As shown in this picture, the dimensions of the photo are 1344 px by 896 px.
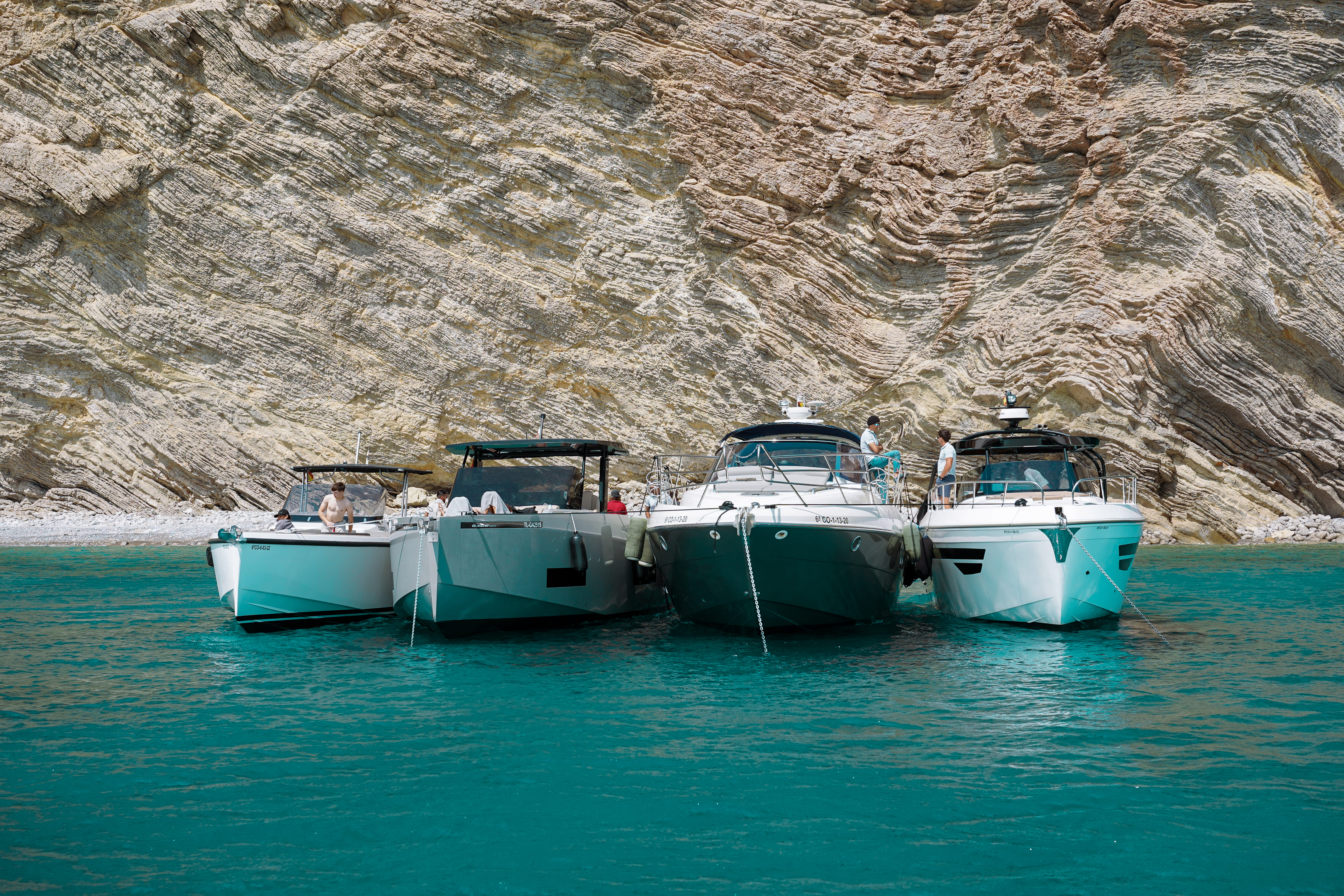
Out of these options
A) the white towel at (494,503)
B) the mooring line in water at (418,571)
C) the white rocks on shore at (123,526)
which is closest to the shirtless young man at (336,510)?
the mooring line in water at (418,571)

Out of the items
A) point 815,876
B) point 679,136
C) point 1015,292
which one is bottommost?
point 815,876

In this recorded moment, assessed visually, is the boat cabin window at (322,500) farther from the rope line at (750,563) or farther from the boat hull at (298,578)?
the rope line at (750,563)

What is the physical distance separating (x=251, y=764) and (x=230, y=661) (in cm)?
427

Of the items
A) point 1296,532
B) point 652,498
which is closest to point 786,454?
point 652,498

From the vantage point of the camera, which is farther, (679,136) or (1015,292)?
(679,136)

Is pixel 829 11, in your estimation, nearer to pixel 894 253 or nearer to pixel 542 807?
pixel 894 253

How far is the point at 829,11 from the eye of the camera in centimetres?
3297

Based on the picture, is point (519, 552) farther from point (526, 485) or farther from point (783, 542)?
point (783, 542)

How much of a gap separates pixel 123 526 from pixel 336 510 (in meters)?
19.5

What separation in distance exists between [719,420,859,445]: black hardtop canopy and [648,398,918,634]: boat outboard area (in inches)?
11.3

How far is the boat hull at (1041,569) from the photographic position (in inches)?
437

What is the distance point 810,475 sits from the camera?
12.2 meters

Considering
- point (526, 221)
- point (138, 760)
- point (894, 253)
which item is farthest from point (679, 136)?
point (138, 760)

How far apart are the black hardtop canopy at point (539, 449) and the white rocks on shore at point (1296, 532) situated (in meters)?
20.4
